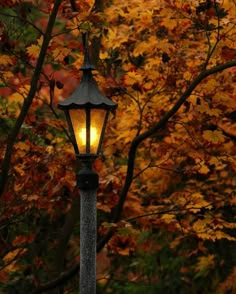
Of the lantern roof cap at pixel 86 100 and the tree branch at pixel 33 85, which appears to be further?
the tree branch at pixel 33 85

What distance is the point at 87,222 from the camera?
16.7 feet

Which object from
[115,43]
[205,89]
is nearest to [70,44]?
[115,43]

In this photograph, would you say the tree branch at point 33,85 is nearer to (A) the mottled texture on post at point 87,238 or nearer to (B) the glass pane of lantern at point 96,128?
(B) the glass pane of lantern at point 96,128

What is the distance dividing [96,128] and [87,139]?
0.42 feet

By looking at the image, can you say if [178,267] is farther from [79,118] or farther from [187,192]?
[79,118]

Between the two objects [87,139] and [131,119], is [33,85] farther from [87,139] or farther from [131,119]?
Answer: [131,119]

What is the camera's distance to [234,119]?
946cm

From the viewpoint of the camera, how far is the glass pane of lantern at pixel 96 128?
4930 mm

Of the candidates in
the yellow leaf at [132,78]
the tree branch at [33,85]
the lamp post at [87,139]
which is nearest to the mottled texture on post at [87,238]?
the lamp post at [87,139]

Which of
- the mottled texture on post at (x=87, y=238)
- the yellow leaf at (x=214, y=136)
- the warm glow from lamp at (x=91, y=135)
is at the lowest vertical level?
the mottled texture on post at (x=87, y=238)

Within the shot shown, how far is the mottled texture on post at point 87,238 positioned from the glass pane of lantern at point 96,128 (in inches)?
16.5

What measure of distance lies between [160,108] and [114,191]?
1425 millimetres

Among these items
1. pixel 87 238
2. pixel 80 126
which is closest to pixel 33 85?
pixel 80 126

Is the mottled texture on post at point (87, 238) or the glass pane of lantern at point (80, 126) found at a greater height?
the glass pane of lantern at point (80, 126)
